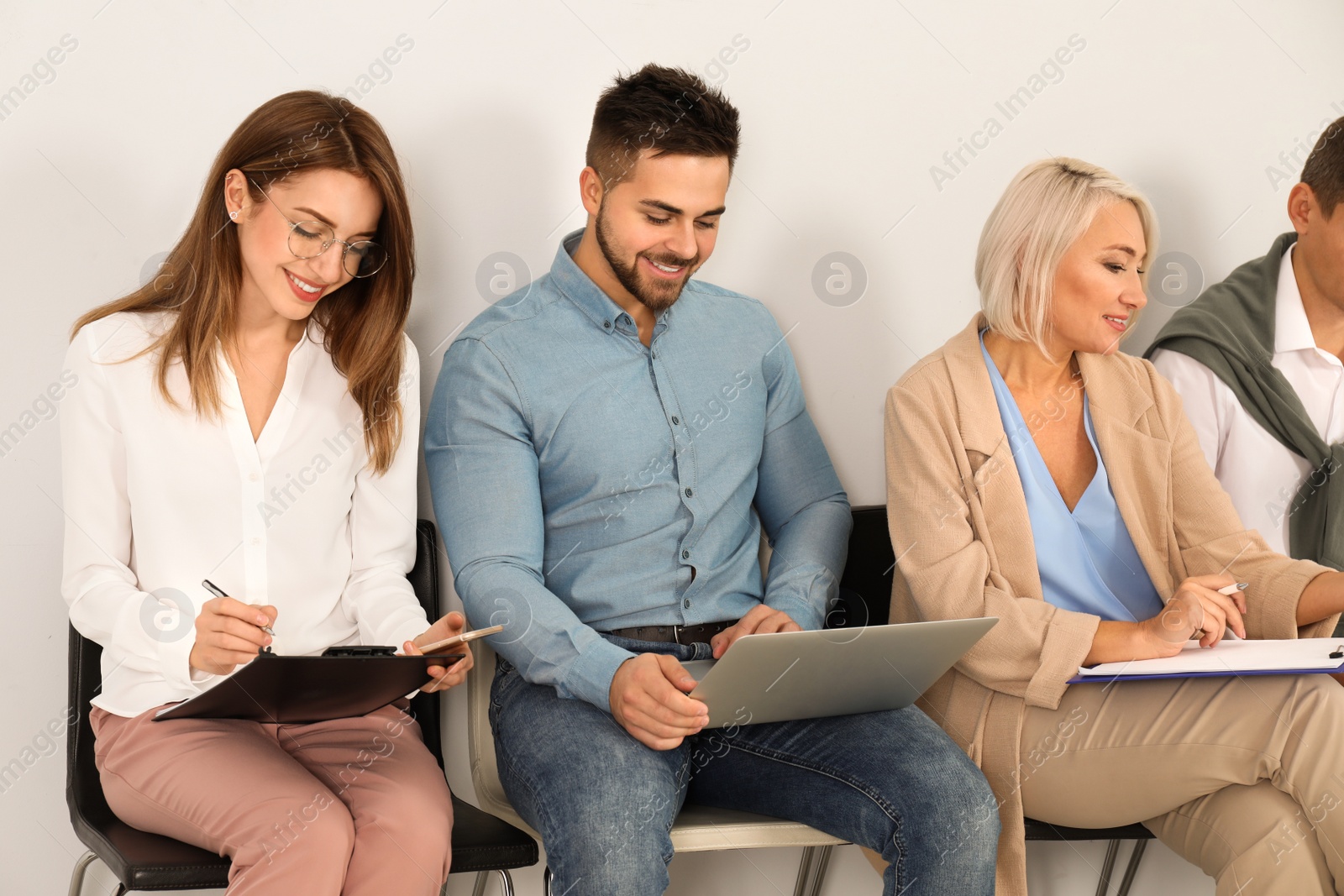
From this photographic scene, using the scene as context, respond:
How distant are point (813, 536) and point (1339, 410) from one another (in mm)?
1194

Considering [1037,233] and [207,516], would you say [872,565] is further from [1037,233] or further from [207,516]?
[207,516]

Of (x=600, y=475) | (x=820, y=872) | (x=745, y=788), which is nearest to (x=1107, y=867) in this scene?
(x=820, y=872)

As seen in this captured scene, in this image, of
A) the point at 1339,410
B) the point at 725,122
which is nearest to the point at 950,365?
the point at 725,122

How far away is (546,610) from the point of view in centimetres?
173

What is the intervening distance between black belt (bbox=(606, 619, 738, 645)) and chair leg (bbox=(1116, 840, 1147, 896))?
1038 millimetres

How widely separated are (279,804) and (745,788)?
707 mm

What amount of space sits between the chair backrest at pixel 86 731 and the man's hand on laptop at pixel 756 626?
52cm

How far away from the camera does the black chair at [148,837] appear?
1467 mm

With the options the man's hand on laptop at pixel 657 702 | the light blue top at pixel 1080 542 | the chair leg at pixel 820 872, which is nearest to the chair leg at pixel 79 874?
the man's hand on laptop at pixel 657 702

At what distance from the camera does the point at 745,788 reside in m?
1.76

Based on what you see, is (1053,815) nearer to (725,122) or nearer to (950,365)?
(950,365)

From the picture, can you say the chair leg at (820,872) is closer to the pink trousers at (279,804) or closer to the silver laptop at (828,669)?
the silver laptop at (828,669)

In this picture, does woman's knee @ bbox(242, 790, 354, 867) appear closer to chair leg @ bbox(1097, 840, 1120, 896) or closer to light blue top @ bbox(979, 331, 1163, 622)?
light blue top @ bbox(979, 331, 1163, 622)

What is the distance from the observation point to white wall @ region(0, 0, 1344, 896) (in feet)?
6.53
